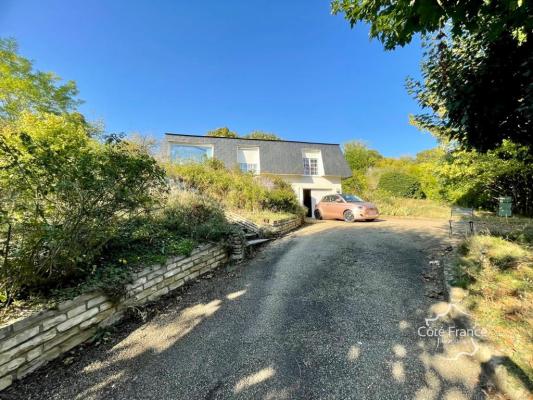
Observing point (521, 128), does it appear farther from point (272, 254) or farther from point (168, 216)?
point (168, 216)

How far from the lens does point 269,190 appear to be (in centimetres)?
1000

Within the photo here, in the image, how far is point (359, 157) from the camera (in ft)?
98.9

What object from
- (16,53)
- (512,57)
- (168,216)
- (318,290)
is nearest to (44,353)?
(168,216)

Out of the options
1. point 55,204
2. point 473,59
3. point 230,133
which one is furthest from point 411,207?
point 230,133

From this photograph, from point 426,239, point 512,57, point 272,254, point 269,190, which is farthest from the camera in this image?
point 269,190

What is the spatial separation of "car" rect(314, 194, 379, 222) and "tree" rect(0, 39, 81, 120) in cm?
2047

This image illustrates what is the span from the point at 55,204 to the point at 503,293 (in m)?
5.44

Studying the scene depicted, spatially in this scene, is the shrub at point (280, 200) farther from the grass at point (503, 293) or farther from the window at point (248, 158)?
the grass at point (503, 293)

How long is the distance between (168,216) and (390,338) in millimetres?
4466

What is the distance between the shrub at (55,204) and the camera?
2.26 m

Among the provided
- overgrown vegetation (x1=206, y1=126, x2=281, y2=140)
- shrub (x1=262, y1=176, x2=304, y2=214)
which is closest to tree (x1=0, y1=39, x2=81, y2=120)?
overgrown vegetation (x1=206, y1=126, x2=281, y2=140)

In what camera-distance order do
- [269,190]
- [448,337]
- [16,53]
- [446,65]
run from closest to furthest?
1. [448,337]
2. [446,65]
3. [269,190]
4. [16,53]

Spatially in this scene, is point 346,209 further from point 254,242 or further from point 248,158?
point 248,158

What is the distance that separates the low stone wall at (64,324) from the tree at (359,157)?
29378 millimetres
